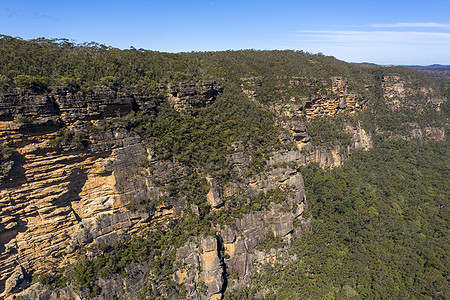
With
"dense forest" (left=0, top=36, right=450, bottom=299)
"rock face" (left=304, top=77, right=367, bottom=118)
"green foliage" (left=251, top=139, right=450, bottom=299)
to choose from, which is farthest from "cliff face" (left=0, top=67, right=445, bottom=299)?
"rock face" (left=304, top=77, right=367, bottom=118)

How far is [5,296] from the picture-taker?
19.1m

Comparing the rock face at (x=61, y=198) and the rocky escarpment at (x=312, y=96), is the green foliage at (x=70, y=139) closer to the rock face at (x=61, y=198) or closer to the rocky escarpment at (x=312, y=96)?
the rock face at (x=61, y=198)

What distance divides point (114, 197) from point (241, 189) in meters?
16.2

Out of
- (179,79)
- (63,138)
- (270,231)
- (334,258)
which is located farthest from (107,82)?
(334,258)

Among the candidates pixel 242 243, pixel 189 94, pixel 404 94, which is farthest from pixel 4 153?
pixel 404 94

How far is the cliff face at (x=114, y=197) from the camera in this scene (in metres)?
19.5

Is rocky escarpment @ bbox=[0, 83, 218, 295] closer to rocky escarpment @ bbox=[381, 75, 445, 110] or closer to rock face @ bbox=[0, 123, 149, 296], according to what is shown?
rock face @ bbox=[0, 123, 149, 296]

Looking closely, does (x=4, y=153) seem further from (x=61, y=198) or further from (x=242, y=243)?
(x=242, y=243)

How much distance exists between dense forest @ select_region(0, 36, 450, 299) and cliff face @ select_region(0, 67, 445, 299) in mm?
363

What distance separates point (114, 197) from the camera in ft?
79.9

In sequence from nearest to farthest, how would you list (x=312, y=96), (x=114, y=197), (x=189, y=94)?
1. (x=114, y=197)
2. (x=189, y=94)
3. (x=312, y=96)

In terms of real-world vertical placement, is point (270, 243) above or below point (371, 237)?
above

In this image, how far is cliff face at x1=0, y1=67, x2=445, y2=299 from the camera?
1955 cm

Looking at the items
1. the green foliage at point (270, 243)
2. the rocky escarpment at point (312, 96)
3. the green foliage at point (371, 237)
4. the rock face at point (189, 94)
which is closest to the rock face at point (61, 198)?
the rock face at point (189, 94)
